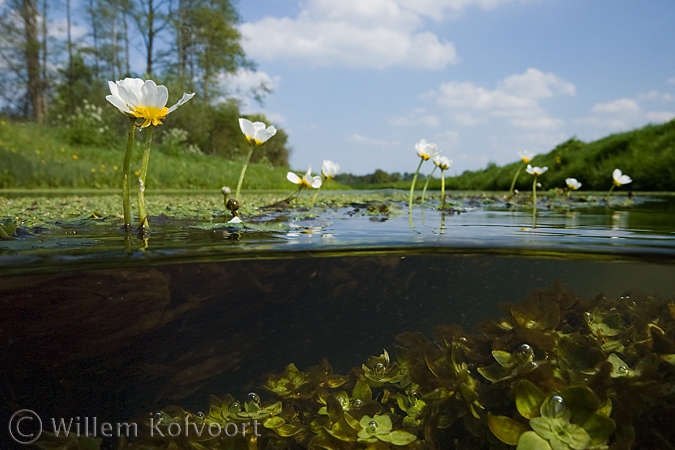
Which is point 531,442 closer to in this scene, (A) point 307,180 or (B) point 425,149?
(B) point 425,149

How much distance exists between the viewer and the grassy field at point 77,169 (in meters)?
9.57

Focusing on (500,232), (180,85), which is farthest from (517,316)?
(180,85)

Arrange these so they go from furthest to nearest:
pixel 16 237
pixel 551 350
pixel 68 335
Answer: pixel 16 237 < pixel 68 335 < pixel 551 350

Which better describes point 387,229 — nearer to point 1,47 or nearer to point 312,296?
point 312,296

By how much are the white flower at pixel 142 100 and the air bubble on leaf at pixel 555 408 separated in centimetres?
131

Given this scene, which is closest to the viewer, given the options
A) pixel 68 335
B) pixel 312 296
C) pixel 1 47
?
pixel 68 335

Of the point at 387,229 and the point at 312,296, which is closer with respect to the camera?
the point at 312,296

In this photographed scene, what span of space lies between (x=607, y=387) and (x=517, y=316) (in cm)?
31

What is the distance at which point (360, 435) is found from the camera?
130 cm

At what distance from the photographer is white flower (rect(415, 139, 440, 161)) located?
2754 mm

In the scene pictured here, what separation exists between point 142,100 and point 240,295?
89 centimetres

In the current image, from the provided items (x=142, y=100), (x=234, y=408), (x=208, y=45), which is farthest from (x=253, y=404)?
(x=208, y=45)

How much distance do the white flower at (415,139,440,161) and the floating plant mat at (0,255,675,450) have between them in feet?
2.93

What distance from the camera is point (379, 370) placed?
172 centimetres
